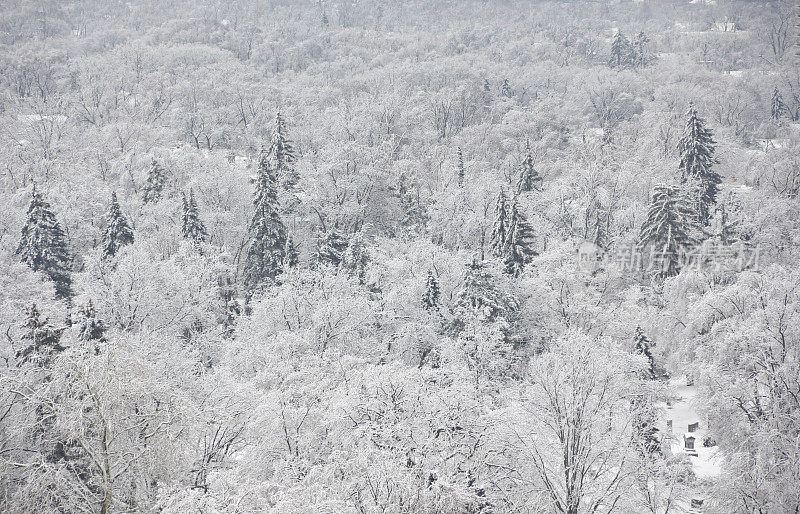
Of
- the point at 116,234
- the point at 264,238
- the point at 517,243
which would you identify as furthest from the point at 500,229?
the point at 116,234

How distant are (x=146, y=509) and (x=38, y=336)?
731cm

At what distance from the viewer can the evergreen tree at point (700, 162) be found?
5271 cm

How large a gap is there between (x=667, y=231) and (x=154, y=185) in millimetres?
42964

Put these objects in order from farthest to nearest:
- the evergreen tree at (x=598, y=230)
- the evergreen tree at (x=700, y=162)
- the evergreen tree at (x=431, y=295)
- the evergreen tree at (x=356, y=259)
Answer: the evergreen tree at (x=700, y=162) < the evergreen tree at (x=598, y=230) < the evergreen tree at (x=356, y=259) < the evergreen tree at (x=431, y=295)

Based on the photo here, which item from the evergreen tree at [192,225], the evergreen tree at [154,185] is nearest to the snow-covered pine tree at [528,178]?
the evergreen tree at [192,225]

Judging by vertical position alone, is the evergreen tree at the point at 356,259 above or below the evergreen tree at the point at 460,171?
below

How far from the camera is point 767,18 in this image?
142875mm

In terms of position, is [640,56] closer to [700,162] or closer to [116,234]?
[700,162]

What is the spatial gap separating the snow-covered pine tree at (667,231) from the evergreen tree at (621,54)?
3222 inches

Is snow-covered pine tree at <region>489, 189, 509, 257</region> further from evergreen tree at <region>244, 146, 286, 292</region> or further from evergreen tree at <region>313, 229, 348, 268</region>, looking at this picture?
evergreen tree at <region>244, 146, 286, 292</region>

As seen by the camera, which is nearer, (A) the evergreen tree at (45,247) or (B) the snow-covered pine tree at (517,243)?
(A) the evergreen tree at (45,247)

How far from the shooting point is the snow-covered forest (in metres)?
16.0

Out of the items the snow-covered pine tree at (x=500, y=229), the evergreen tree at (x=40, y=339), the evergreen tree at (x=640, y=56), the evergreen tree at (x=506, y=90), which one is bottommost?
the snow-covered pine tree at (x=500, y=229)

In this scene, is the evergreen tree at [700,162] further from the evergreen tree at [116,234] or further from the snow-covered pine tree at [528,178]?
the evergreen tree at [116,234]
